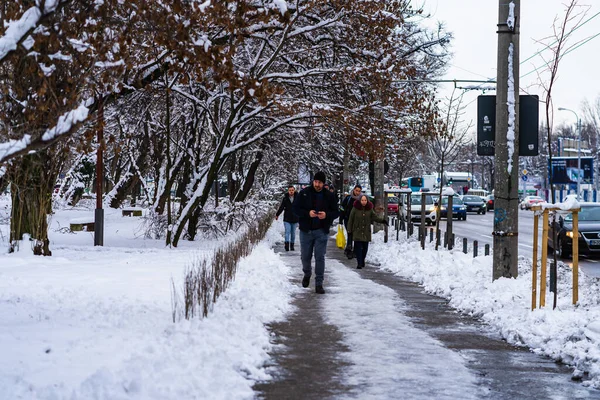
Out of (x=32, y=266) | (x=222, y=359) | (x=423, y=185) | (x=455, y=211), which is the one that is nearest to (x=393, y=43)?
(x=32, y=266)

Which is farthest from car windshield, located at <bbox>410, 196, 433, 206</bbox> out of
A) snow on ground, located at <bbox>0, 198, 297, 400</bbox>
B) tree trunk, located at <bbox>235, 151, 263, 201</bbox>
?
snow on ground, located at <bbox>0, 198, 297, 400</bbox>

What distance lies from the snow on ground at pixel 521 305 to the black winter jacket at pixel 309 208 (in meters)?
1.94

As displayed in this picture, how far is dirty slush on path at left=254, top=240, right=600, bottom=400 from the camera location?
6.05m

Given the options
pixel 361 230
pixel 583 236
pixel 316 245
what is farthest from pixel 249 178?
pixel 316 245

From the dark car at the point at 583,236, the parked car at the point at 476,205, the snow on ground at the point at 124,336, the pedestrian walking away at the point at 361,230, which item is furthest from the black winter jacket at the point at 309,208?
the parked car at the point at 476,205

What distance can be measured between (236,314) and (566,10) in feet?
22.3

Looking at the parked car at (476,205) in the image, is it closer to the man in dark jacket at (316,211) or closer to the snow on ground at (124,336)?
the snow on ground at (124,336)

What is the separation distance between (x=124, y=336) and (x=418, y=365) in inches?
97.6

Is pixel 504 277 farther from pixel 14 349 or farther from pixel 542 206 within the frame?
pixel 14 349

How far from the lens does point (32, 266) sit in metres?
13.8

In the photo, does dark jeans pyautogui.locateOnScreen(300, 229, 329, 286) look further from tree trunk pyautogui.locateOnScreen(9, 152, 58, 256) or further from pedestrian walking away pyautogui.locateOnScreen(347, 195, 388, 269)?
tree trunk pyautogui.locateOnScreen(9, 152, 58, 256)

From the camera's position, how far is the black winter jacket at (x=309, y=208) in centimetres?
1220

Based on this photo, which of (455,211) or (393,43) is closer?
(393,43)

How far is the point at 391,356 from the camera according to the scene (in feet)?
24.1
